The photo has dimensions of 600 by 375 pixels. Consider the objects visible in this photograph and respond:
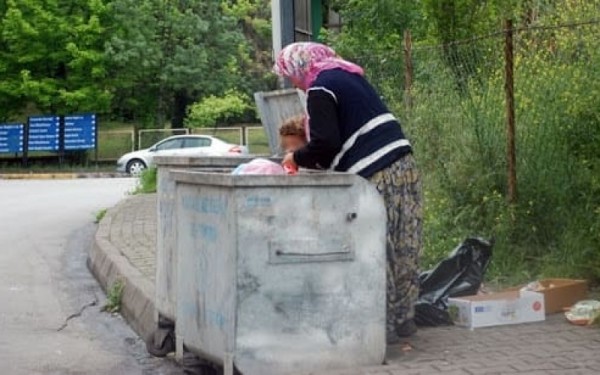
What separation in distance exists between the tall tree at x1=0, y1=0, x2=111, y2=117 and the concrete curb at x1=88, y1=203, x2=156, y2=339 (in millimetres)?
28643

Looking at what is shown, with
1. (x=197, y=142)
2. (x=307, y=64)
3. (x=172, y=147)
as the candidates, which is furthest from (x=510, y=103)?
(x=172, y=147)

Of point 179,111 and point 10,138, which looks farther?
point 179,111

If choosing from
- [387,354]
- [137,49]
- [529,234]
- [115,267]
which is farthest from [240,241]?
[137,49]

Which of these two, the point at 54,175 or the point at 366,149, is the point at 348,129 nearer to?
the point at 366,149

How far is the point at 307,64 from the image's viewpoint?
6.26 metres

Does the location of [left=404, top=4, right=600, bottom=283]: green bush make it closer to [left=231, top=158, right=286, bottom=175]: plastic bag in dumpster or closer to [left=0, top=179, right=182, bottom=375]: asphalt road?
[left=231, top=158, right=286, bottom=175]: plastic bag in dumpster

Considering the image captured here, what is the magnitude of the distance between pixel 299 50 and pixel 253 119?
152 ft

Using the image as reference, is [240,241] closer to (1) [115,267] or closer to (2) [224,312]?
(2) [224,312]

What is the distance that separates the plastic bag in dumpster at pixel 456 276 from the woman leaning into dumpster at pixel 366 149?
1.94 ft

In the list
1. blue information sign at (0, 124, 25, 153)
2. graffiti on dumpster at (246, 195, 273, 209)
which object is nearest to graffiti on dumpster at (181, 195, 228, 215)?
graffiti on dumpster at (246, 195, 273, 209)

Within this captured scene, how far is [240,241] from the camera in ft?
17.6

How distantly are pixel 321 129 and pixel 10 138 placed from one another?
120 feet

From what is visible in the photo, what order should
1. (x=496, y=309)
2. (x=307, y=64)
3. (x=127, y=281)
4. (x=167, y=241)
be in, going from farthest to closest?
(x=127, y=281) → (x=496, y=309) → (x=167, y=241) → (x=307, y=64)

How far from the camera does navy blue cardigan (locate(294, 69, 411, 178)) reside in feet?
19.6
